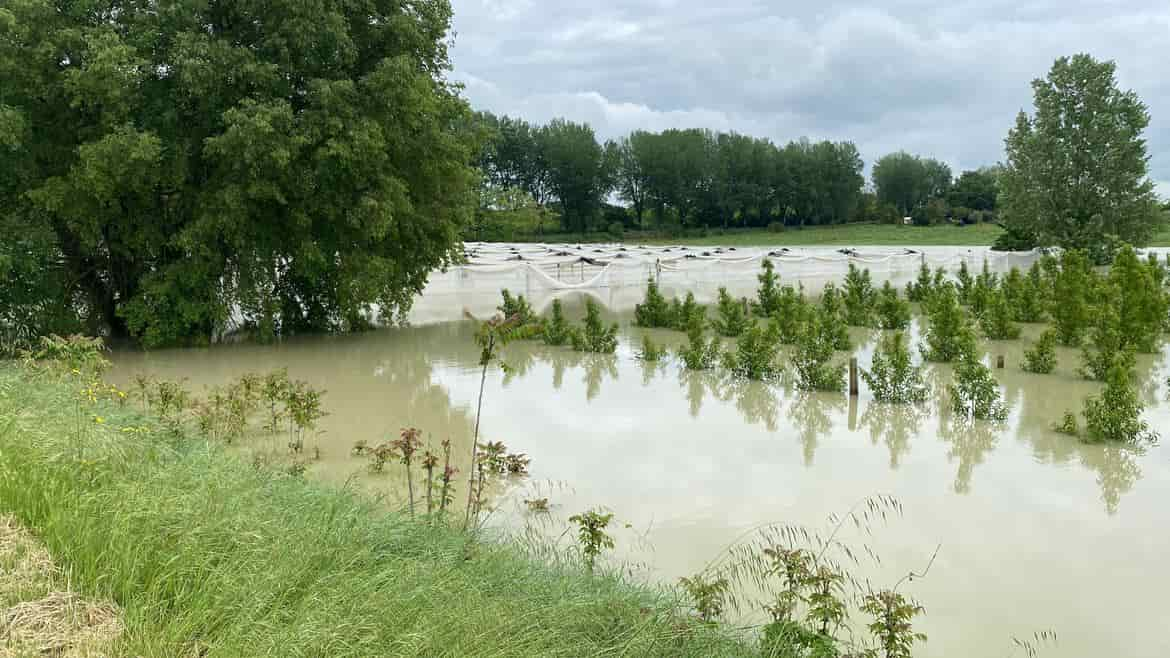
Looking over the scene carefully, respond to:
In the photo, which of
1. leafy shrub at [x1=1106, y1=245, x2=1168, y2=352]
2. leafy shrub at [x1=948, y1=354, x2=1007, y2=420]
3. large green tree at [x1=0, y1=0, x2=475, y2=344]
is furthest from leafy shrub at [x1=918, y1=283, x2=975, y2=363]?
large green tree at [x1=0, y1=0, x2=475, y2=344]

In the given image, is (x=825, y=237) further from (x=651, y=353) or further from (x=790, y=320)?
(x=651, y=353)

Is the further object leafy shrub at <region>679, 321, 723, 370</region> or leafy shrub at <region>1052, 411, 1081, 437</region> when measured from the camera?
leafy shrub at <region>679, 321, 723, 370</region>

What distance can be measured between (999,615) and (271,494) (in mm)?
4303

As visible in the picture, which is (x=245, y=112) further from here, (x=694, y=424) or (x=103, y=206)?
(x=694, y=424)

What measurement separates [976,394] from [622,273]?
16.2 metres

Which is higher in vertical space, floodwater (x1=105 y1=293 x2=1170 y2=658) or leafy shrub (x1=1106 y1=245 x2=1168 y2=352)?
leafy shrub (x1=1106 y1=245 x2=1168 y2=352)

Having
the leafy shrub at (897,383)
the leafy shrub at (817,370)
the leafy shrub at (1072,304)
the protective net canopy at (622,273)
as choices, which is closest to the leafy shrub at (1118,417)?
the leafy shrub at (897,383)

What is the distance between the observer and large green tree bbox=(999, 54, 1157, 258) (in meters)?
31.8

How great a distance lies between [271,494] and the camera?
5.24 metres

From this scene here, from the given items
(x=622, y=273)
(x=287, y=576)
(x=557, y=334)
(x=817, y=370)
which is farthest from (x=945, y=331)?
(x=622, y=273)

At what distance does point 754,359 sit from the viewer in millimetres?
12055

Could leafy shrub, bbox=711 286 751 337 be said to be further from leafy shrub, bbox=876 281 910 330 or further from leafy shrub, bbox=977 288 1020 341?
A: leafy shrub, bbox=977 288 1020 341

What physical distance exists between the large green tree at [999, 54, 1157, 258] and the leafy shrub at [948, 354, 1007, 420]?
25.7 meters

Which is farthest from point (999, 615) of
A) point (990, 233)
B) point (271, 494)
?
point (990, 233)
